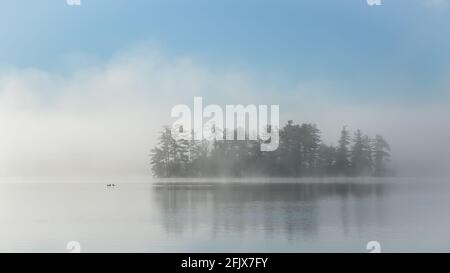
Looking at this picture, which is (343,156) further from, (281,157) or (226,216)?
(226,216)

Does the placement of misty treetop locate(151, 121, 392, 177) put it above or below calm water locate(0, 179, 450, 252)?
above

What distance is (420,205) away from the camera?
17.4 ft

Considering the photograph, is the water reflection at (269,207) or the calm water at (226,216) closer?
the calm water at (226,216)

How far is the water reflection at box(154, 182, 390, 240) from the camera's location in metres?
5.05

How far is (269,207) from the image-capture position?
6.11 meters

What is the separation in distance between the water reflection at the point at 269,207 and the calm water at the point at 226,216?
0.04 feet

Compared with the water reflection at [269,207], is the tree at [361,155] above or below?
above

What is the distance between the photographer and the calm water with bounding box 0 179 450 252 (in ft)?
14.9

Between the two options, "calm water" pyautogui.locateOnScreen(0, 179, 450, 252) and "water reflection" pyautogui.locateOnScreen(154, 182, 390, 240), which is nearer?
"calm water" pyautogui.locateOnScreen(0, 179, 450, 252)

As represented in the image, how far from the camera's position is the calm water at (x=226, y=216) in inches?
179

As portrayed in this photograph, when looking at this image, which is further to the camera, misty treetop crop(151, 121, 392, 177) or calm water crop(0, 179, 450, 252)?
misty treetop crop(151, 121, 392, 177)

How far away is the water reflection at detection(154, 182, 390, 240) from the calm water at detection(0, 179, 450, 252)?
11mm

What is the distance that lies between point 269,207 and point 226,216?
1003 millimetres
